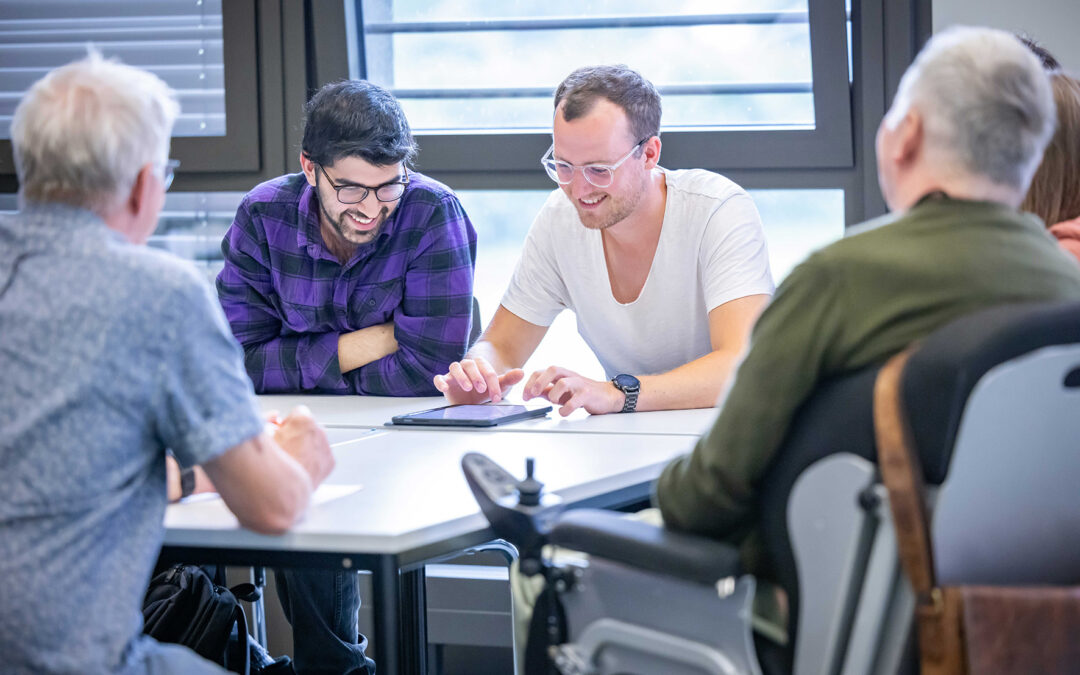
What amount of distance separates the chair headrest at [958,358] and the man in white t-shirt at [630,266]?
1.23 metres

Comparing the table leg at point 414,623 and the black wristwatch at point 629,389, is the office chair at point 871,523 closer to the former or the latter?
the table leg at point 414,623

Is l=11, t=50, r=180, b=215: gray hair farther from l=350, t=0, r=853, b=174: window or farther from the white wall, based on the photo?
the white wall

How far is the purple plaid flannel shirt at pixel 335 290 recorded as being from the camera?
2588 mm

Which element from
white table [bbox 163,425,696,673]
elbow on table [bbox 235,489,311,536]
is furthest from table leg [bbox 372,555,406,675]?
elbow on table [bbox 235,489,311,536]

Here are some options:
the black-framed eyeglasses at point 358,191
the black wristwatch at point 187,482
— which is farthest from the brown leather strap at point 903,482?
the black-framed eyeglasses at point 358,191

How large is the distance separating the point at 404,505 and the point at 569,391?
775 millimetres

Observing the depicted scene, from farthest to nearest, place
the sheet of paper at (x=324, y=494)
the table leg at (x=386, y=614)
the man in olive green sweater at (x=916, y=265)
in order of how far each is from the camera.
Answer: the sheet of paper at (x=324, y=494)
the table leg at (x=386, y=614)
the man in olive green sweater at (x=916, y=265)

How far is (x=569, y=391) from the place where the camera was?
223cm

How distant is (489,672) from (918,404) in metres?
2.49

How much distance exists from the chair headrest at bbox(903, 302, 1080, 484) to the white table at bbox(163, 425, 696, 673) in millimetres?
534

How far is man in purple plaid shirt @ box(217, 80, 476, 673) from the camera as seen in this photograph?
254 cm

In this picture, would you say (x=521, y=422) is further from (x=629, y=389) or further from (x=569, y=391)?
(x=629, y=389)

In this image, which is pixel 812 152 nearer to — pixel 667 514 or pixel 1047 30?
pixel 1047 30

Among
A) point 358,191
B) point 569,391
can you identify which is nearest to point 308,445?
point 569,391
